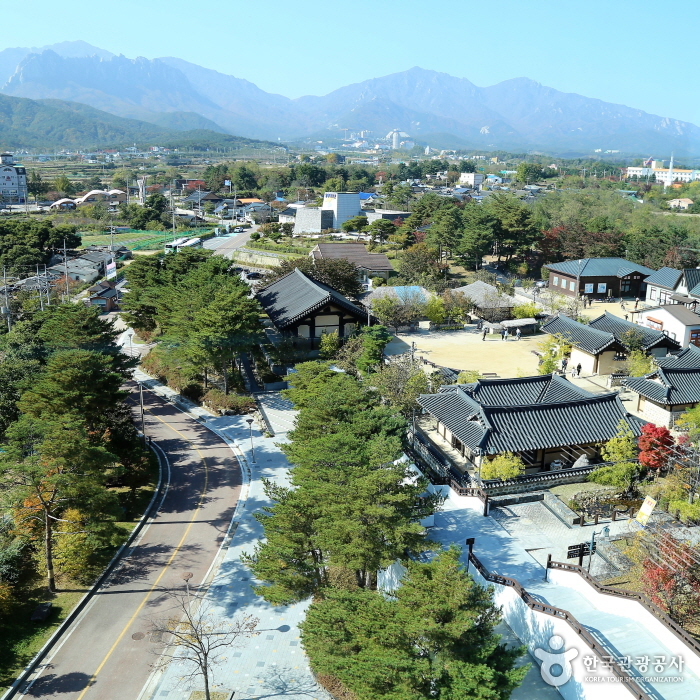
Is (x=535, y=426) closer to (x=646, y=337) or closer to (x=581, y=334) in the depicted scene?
(x=581, y=334)

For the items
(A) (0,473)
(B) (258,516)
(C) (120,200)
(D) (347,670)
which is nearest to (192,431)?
(A) (0,473)

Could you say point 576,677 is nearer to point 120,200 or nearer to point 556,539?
A: point 556,539

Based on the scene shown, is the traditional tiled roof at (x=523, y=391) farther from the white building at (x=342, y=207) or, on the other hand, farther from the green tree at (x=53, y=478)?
the white building at (x=342, y=207)

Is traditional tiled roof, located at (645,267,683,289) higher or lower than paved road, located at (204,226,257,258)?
higher

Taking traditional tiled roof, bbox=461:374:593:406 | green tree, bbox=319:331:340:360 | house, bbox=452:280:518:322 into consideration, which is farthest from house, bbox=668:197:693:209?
traditional tiled roof, bbox=461:374:593:406

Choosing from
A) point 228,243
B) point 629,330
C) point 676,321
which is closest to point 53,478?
point 629,330

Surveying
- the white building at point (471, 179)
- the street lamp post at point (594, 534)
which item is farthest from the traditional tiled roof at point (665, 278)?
the white building at point (471, 179)

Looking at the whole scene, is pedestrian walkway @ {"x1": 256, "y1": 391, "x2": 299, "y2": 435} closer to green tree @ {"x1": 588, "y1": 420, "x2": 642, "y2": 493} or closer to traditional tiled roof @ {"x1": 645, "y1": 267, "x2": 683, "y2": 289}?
green tree @ {"x1": 588, "y1": 420, "x2": 642, "y2": 493}
